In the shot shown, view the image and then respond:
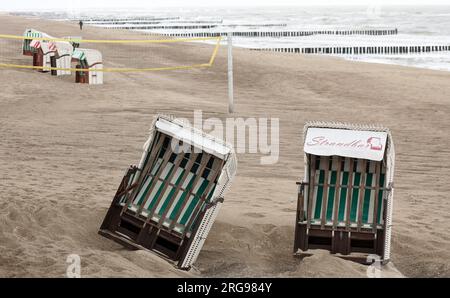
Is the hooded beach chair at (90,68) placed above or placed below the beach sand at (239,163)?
above

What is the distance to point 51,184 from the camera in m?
8.91

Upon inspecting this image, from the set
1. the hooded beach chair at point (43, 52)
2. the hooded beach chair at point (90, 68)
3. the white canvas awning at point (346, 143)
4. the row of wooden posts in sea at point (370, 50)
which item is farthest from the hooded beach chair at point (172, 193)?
the row of wooden posts in sea at point (370, 50)

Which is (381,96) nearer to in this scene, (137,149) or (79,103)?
(79,103)

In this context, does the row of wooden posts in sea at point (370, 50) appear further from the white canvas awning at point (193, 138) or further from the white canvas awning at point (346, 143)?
the white canvas awning at point (193, 138)

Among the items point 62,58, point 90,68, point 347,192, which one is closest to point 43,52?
point 62,58

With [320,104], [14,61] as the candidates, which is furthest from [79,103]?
[14,61]

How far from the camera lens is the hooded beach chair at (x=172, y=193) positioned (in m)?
6.59

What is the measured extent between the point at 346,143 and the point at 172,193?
5.49ft

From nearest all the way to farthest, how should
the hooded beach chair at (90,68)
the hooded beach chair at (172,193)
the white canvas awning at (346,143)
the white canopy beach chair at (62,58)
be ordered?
the hooded beach chair at (172,193) → the white canvas awning at (346,143) → the hooded beach chair at (90,68) → the white canopy beach chair at (62,58)

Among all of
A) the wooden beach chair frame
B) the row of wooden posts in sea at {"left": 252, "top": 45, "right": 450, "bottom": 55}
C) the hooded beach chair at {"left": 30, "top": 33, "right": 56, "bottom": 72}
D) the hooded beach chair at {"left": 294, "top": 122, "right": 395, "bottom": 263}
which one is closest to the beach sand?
the hooded beach chair at {"left": 294, "top": 122, "right": 395, "bottom": 263}

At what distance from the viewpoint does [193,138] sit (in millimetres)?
6855

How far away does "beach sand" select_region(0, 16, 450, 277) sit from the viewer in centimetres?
647

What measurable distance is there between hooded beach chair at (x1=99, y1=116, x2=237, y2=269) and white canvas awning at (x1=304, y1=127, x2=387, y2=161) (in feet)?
Result: 2.87

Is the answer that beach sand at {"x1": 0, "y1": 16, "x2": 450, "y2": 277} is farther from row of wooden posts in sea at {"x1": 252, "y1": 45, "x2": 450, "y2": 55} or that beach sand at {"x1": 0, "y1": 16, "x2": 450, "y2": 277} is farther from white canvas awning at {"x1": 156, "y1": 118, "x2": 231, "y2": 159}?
row of wooden posts in sea at {"x1": 252, "y1": 45, "x2": 450, "y2": 55}
